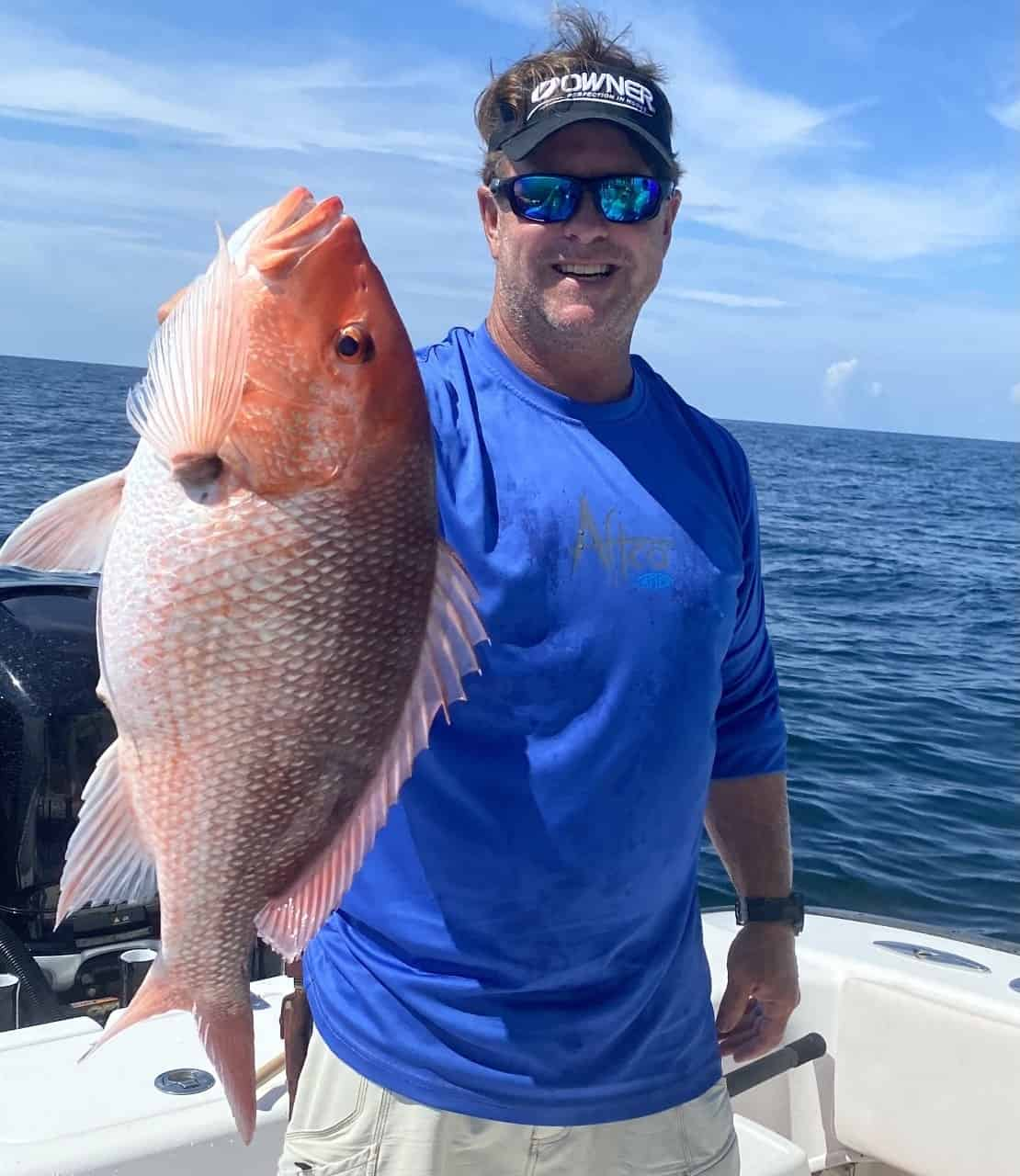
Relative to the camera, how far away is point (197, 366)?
138cm

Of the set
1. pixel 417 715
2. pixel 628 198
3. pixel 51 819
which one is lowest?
pixel 51 819

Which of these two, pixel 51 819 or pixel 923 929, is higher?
pixel 51 819

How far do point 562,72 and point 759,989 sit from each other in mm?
1724

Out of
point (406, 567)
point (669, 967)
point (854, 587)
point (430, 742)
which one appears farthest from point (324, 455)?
point (854, 587)

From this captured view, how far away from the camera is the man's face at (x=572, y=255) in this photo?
1.99 metres

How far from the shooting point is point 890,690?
489 inches

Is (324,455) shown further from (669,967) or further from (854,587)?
(854,587)

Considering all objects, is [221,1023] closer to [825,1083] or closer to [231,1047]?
[231,1047]

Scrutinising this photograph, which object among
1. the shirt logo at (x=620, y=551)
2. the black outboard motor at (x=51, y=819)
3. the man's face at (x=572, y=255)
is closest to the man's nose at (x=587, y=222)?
the man's face at (x=572, y=255)

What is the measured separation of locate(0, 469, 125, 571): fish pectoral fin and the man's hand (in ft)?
4.87

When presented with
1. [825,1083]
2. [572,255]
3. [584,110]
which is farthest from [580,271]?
[825,1083]

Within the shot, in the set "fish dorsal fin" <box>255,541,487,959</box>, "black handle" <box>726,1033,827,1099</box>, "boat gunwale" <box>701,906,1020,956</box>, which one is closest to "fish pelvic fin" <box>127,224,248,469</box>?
"fish dorsal fin" <box>255,541,487,959</box>

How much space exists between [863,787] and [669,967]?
7.63m

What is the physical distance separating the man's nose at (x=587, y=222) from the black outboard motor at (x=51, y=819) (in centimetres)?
218
